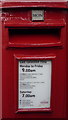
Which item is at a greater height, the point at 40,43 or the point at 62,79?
the point at 40,43

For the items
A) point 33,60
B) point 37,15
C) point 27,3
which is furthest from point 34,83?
point 27,3

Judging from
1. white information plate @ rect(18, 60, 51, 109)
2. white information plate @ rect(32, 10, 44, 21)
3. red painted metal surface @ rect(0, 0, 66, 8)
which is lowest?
white information plate @ rect(18, 60, 51, 109)

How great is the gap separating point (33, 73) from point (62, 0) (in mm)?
791

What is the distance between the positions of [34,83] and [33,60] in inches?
9.6

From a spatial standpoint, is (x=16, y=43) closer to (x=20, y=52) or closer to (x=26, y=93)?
(x=20, y=52)

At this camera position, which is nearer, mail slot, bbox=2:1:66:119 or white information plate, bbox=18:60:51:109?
mail slot, bbox=2:1:66:119

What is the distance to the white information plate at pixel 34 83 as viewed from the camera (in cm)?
250

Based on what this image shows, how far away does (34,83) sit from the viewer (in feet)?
8.29

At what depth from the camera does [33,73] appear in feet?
8.23

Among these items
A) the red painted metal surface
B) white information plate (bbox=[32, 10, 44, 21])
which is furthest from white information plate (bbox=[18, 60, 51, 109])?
the red painted metal surface

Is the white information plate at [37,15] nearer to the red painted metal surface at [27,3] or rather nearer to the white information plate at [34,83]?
the red painted metal surface at [27,3]

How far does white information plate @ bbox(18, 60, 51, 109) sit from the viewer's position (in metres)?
2.50

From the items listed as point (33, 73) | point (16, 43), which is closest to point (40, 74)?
point (33, 73)

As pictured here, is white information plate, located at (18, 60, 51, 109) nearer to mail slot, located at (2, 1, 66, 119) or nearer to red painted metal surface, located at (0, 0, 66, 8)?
mail slot, located at (2, 1, 66, 119)
